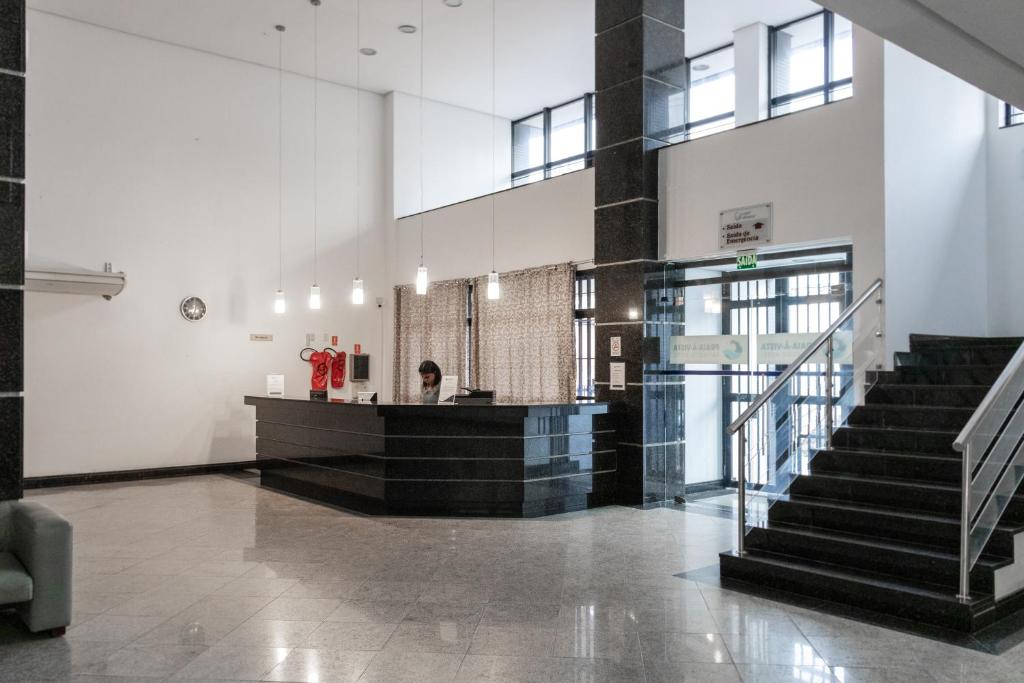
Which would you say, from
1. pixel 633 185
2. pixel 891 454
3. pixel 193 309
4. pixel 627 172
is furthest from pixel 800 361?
pixel 193 309

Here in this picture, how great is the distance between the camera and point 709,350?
752cm

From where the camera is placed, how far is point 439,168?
39.4ft

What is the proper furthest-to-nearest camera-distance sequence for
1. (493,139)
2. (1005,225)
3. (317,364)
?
1. (493,139)
2. (317,364)
3. (1005,225)

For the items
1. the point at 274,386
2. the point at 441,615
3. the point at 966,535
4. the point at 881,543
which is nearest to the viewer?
the point at 966,535

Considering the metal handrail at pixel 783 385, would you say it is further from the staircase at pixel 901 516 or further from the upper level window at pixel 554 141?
the upper level window at pixel 554 141

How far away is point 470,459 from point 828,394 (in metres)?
2.99

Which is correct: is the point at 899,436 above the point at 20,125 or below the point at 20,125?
below

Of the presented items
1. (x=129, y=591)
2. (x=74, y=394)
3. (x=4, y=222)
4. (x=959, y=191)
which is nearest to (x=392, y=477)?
(x=129, y=591)

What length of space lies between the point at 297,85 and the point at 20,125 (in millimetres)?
7014

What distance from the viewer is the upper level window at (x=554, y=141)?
457 inches

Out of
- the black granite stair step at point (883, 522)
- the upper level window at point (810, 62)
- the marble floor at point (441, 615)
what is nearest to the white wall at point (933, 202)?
the black granite stair step at point (883, 522)

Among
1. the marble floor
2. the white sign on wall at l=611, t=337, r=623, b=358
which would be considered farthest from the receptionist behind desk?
the white sign on wall at l=611, t=337, r=623, b=358

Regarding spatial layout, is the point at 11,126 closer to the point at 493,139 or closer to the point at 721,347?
the point at 721,347

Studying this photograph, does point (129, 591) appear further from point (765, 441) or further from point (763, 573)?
point (765, 441)
